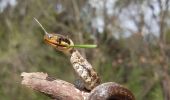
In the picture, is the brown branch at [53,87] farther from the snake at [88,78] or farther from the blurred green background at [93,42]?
the blurred green background at [93,42]

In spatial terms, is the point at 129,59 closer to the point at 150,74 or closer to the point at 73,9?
the point at 150,74

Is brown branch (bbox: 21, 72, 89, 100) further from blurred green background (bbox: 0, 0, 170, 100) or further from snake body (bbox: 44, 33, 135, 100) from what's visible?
blurred green background (bbox: 0, 0, 170, 100)

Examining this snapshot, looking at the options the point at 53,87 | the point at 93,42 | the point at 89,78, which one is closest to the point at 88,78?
the point at 89,78

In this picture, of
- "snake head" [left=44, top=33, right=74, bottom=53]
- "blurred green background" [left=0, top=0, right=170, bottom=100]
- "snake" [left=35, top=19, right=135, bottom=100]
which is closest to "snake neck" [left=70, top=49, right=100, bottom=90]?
"snake" [left=35, top=19, right=135, bottom=100]

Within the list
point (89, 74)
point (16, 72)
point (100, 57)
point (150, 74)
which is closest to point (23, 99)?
point (16, 72)

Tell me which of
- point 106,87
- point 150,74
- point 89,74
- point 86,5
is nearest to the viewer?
point 106,87
